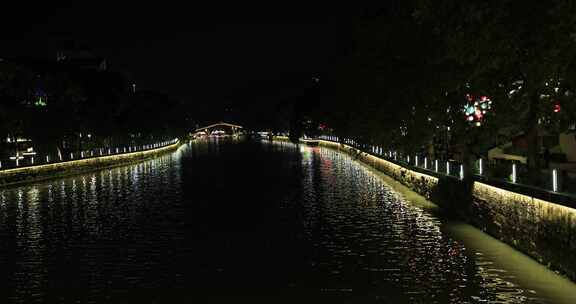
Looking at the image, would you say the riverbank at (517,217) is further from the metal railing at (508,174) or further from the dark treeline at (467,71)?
the dark treeline at (467,71)

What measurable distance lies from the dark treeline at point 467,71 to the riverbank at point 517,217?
2688 mm

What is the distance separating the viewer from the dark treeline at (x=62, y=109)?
5647cm

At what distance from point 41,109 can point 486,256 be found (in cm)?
5468

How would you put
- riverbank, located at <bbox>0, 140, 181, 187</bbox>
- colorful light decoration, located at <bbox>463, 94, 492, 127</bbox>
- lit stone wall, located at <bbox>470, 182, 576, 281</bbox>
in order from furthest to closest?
riverbank, located at <bbox>0, 140, 181, 187</bbox>, colorful light decoration, located at <bbox>463, 94, 492, 127</bbox>, lit stone wall, located at <bbox>470, 182, 576, 281</bbox>

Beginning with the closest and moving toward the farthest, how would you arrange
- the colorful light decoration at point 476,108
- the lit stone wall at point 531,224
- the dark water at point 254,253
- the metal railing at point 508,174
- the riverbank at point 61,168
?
the dark water at point 254,253
the lit stone wall at point 531,224
the metal railing at point 508,174
the colorful light decoration at point 476,108
the riverbank at point 61,168

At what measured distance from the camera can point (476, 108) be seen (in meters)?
30.9

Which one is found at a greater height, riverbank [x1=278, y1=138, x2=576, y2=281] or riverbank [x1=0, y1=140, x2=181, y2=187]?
riverbank [x1=0, y1=140, x2=181, y2=187]

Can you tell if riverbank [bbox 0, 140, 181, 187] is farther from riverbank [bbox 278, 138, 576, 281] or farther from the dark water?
riverbank [bbox 278, 138, 576, 281]

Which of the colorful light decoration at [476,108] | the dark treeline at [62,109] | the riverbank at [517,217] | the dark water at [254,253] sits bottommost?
the dark water at [254,253]

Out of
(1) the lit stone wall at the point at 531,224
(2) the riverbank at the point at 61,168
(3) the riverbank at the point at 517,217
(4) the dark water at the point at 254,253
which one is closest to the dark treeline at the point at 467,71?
(3) the riverbank at the point at 517,217

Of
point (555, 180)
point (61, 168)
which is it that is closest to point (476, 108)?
point (555, 180)

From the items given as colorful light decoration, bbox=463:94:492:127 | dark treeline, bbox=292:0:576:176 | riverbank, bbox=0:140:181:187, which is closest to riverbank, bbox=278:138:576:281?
colorful light decoration, bbox=463:94:492:127

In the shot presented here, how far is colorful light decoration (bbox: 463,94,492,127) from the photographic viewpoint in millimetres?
29728

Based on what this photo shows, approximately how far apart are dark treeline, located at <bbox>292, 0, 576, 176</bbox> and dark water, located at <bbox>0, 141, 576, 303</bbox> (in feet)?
14.4
